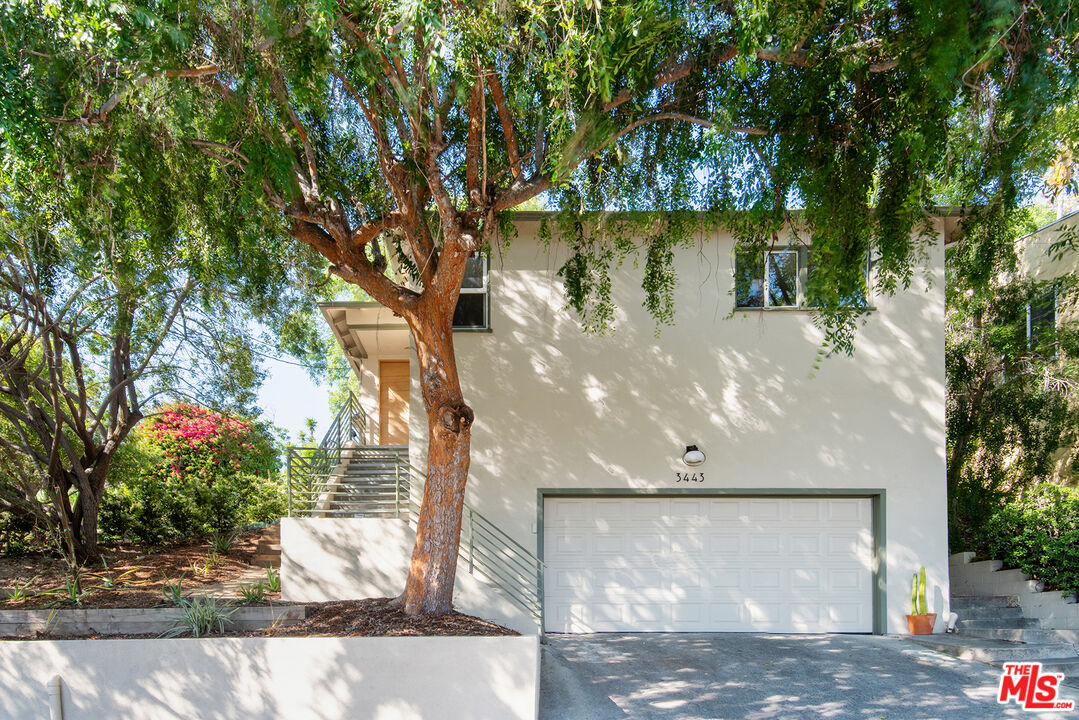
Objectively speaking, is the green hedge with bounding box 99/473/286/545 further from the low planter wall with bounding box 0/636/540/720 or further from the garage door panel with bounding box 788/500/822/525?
the garage door panel with bounding box 788/500/822/525

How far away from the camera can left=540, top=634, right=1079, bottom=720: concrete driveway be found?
613 centimetres

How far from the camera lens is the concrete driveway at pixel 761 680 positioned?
613cm

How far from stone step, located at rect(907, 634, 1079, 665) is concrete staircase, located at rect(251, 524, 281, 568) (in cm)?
949

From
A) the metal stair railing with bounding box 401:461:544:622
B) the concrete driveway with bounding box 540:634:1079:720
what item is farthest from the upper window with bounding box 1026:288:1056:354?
the metal stair railing with bounding box 401:461:544:622

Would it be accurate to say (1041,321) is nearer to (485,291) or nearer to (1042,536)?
(1042,536)

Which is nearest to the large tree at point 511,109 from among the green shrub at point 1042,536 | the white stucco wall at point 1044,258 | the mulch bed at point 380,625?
the mulch bed at point 380,625

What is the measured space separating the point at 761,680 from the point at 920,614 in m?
3.17

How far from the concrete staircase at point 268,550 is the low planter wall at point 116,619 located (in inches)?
174

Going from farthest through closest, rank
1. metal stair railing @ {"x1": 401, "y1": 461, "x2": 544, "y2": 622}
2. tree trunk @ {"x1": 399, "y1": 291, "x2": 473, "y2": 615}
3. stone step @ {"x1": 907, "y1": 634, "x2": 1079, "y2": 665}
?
metal stair railing @ {"x1": 401, "y1": 461, "x2": 544, "y2": 622} < stone step @ {"x1": 907, "y1": 634, "x2": 1079, "y2": 665} < tree trunk @ {"x1": 399, "y1": 291, "x2": 473, "y2": 615}

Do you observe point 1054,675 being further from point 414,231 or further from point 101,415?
point 101,415

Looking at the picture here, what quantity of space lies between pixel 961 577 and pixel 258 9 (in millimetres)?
10741

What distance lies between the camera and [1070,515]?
863cm

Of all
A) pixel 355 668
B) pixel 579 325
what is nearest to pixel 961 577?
pixel 579 325

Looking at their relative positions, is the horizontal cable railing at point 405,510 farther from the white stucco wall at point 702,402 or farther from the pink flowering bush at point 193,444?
the pink flowering bush at point 193,444
